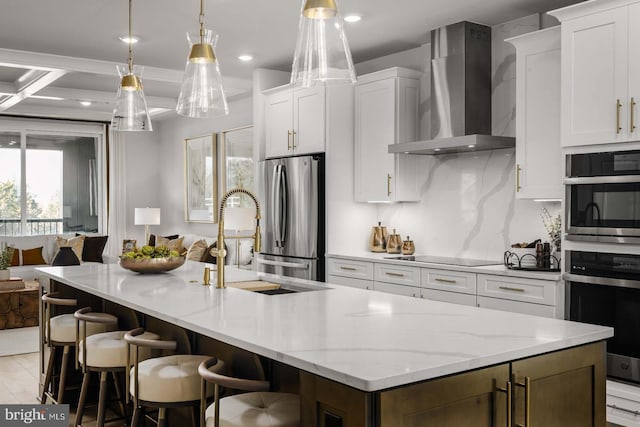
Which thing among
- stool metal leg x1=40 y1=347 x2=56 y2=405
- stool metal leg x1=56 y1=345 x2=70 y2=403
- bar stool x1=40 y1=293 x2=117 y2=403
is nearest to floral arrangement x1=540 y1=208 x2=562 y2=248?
bar stool x1=40 y1=293 x2=117 y2=403

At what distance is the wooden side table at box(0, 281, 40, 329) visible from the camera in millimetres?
6166

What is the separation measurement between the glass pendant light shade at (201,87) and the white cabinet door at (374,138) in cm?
254

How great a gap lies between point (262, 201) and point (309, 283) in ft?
9.67

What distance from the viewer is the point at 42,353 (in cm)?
417

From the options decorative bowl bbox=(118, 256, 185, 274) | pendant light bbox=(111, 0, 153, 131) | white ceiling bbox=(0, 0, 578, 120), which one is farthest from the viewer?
white ceiling bbox=(0, 0, 578, 120)

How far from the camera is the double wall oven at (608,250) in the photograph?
331cm

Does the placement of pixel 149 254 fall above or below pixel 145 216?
below

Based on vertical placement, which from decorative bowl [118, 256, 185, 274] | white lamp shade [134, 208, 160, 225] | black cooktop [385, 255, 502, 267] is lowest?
black cooktop [385, 255, 502, 267]

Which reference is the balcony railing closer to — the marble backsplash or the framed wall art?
the framed wall art

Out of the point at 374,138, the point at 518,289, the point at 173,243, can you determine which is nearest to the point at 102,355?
the point at 518,289

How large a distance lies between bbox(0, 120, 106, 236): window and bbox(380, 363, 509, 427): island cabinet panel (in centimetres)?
917

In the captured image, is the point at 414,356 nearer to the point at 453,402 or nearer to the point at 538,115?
the point at 453,402

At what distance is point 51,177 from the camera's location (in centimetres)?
978

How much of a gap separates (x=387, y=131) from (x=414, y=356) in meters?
3.66
